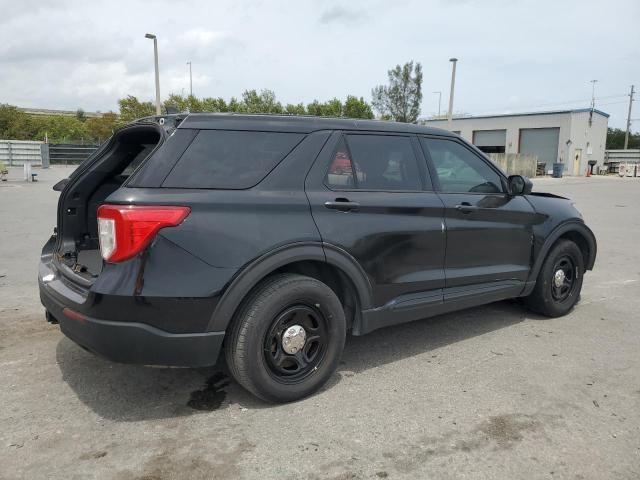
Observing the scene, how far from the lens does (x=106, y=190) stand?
4223 millimetres

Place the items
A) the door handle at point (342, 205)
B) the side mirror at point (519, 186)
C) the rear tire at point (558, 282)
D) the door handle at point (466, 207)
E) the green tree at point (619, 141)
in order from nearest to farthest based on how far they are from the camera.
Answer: the door handle at point (342, 205)
the door handle at point (466, 207)
the side mirror at point (519, 186)
the rear tire at point (558, 282)
the green tree at point (619, 141)

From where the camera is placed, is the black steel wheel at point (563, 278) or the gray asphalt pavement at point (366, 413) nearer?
the gray asphalt pavement at point (366, 413)

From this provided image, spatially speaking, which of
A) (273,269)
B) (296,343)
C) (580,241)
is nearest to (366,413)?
(296,343)

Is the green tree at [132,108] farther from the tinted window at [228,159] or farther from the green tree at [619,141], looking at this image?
the green tree at [619,141]

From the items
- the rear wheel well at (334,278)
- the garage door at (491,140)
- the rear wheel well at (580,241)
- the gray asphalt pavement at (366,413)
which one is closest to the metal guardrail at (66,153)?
the garage door at (491,140)

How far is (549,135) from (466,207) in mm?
47935

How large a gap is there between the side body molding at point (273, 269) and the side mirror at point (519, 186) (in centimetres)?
181

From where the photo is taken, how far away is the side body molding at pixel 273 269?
9.58 ft

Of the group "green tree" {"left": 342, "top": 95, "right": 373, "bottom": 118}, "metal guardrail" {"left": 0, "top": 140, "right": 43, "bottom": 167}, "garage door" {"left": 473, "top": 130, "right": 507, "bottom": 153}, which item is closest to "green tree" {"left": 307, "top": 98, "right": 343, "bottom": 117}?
"green tree" {"left": 342, "top": 95, "right": 373, "bottom": 118}

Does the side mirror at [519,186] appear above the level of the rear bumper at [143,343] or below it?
above

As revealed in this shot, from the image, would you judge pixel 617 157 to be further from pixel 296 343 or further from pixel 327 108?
pixel 296 343

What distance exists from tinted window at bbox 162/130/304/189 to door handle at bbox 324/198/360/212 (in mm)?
418

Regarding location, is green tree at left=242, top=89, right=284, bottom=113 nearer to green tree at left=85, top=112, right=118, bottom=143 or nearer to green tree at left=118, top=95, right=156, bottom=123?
green tree at left=118, top=95, right=156, bottom=123

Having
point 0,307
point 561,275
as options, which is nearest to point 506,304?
point 561,275
